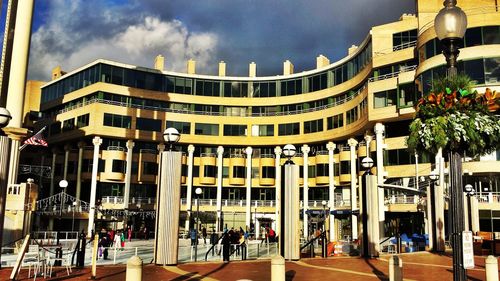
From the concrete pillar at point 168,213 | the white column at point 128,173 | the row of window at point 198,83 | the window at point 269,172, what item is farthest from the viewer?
the window at point 269,172

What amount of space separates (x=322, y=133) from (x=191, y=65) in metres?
23.5

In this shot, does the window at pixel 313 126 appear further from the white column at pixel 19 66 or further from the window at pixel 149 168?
the white column at pixel 19 66

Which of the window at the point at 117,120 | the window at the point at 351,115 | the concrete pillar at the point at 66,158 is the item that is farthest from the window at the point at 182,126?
the window at the point at 351,115

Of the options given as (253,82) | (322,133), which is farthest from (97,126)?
(322,133)

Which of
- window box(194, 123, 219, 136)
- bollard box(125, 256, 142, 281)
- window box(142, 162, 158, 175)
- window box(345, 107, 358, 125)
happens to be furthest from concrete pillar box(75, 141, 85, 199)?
bollard box(125, 256, 142, 281)

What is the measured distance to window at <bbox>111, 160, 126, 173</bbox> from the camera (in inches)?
2434

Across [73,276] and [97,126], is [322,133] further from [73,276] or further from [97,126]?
[73,276]

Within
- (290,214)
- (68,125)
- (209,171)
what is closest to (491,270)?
(290,214)

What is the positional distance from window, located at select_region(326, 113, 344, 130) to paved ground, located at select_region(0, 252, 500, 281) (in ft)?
138

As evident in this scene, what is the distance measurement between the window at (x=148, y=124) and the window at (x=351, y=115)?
24984 mm

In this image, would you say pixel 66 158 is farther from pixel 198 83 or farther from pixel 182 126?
pixel 198 83

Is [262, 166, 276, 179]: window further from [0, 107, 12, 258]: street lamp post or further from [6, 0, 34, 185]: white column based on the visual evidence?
[0, 107, 12, 258]: street lamp post

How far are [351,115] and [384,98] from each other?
8151 mm

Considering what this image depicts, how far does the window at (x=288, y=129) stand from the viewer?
67125 millimetres
